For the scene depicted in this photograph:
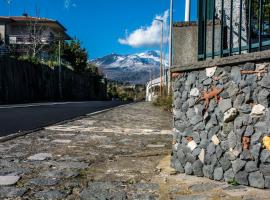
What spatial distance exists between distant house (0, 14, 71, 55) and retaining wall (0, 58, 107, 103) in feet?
14.4

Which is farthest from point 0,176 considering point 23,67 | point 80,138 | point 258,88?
point 23,67

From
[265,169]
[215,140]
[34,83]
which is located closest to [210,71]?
[215,140]

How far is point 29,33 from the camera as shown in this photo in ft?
190

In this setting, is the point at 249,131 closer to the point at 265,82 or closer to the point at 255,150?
the point at 255,150

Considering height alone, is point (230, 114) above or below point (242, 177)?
above

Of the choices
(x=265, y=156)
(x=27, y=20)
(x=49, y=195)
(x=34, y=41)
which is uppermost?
(x=27, y=20)

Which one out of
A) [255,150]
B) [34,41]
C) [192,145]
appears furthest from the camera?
[34,41]

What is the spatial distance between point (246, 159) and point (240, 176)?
188mm

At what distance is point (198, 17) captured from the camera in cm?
590

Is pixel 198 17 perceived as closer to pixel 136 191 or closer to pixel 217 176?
pixel 217 176

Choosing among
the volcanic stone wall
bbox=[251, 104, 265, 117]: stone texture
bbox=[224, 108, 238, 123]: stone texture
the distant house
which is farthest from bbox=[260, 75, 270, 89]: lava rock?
the distant house

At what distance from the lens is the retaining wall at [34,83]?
119 ft

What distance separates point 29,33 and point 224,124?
55.6m

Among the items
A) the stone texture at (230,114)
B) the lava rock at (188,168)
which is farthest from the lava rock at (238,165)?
the lava rock at (188,168)
